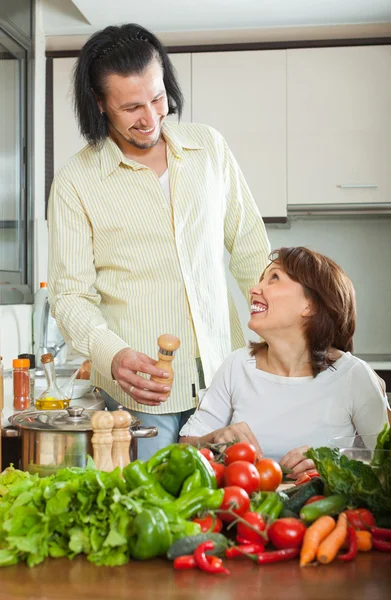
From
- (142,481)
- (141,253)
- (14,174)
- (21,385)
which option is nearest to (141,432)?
(142,481)

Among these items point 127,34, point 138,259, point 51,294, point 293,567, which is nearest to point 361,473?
point 293,567

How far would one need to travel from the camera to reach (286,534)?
3.65 ft

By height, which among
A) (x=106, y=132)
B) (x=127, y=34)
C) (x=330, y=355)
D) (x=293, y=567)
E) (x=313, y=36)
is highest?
(x=313, y=36)

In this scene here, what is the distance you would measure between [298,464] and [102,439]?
1.63 ft

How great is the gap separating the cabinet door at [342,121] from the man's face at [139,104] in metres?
1.65

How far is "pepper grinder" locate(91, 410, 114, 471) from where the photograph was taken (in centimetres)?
132

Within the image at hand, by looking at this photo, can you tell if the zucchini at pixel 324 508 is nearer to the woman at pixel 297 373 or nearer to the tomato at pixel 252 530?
the tomato at pixel 252 530

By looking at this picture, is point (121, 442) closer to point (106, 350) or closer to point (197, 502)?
point (197, 502)

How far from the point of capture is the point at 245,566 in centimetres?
108

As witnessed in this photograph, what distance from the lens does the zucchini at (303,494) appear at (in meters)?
1.25

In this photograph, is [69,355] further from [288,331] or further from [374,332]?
[288,331]

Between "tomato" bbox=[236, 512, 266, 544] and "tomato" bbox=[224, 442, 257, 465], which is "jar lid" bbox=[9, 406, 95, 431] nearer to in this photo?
"tomato" bbox=[224, 442, 257, 465]

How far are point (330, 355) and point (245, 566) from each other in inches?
44.2

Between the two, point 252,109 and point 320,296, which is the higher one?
point 252,109
